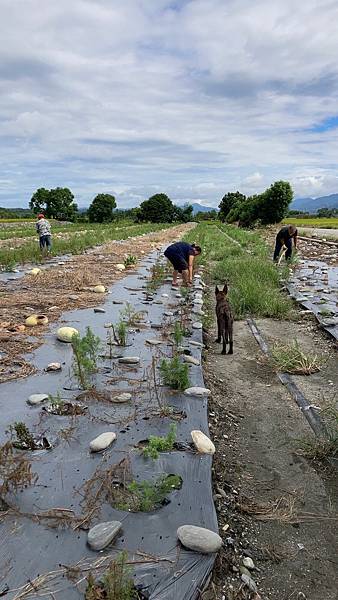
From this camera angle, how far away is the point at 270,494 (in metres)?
3.09

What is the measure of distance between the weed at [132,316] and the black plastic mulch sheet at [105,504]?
1611mm

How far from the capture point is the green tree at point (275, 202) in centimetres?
4278

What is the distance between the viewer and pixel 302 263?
15.9 m

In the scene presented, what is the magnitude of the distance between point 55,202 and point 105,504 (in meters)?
90.8

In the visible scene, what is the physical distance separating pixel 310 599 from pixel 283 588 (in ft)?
0.45

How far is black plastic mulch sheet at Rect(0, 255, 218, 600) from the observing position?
2139 mm

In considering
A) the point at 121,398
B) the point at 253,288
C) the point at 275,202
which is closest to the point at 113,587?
the point at 121,398

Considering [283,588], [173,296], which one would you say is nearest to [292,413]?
[283,588]

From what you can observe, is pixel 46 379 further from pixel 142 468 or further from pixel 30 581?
pixel 30 581

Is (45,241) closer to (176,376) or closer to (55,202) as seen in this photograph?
(176,376)

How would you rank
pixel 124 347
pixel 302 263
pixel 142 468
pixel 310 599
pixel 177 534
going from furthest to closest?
pixel 302 263 → pixel 124 347 → pixel 142 468 → pixel 177 534 → pixel 310 599

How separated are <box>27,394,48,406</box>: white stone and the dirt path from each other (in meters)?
1.54

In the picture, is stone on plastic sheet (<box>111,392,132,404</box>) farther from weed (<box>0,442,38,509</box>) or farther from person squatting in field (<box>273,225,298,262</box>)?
person squatting in field (<box>273,225,298,262</box>)

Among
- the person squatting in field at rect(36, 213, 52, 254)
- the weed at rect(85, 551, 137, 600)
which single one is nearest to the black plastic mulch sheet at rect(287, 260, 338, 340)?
the weed at rect(85, 551, 137, 600)
